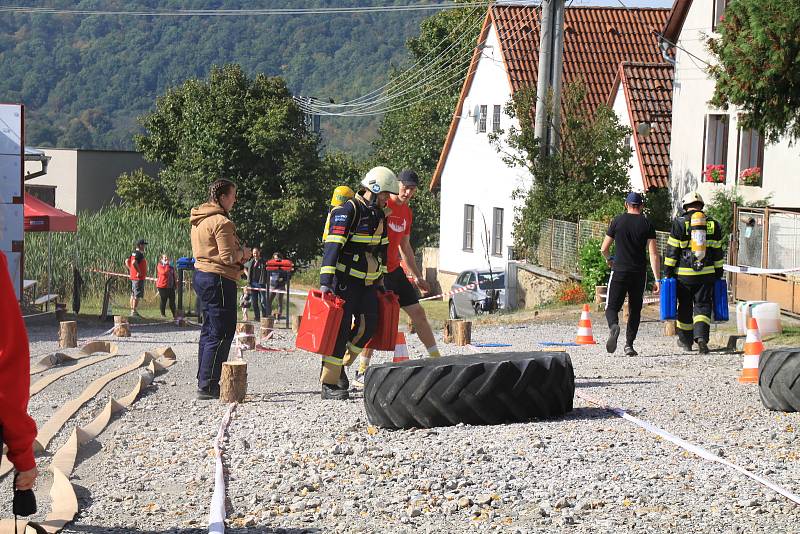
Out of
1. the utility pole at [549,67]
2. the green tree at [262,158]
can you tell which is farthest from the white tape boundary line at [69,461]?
the green tree at [262,158]

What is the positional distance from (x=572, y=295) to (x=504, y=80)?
601 inches

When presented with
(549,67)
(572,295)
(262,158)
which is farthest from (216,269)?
(262,158)

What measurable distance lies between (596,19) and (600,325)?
23.1m

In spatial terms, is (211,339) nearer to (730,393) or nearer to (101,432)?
(101,432)

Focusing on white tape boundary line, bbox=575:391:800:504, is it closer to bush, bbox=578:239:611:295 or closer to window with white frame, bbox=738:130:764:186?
bush, bbox=578:239:611:295

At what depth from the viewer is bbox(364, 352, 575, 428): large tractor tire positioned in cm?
896

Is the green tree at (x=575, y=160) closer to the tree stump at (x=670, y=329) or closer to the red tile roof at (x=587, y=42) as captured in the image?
the red tile roof at (x=587, y=42)

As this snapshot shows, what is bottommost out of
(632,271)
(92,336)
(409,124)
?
(92,336)

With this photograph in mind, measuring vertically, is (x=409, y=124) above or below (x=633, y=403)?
above

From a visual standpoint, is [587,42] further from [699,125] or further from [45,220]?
[45,220]

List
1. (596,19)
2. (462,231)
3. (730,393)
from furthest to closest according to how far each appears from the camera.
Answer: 1. (462,231)
2. (596,19)
3. (730,393)

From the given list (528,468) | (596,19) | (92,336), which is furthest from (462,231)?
(528,468)

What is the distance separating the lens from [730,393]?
428 inches

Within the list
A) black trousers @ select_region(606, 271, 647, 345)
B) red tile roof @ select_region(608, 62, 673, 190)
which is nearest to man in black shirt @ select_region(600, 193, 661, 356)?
black trousers @ select_region(606, 271, 647, 345)
